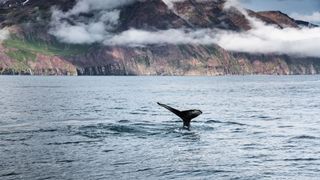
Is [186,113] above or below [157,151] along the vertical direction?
above

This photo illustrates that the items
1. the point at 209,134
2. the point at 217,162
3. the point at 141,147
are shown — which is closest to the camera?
the point at 217,162

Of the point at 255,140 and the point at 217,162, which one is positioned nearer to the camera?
the point at 217,162

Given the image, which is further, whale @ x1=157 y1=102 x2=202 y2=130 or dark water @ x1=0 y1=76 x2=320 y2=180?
whale @ x1=157 y1=102 x2=202 y2=130

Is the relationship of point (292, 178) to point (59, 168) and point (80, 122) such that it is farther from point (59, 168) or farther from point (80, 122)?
point (80, 122)

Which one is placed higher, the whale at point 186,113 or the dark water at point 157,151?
the whale at point 186,113

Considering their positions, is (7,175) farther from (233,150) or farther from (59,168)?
(233,150)

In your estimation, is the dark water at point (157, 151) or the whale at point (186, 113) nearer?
the dark water at point (157, 151)

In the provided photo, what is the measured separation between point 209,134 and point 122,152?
499 inches

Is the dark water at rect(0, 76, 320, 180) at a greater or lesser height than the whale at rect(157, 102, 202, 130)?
lesser

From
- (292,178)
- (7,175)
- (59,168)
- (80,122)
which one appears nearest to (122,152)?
(59,168)

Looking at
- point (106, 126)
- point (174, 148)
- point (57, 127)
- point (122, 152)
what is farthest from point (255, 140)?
point (57, 127)

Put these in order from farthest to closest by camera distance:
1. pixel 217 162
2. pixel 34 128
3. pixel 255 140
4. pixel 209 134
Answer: pixel 34 128
pixel 209 134
pixel 255 140
pixel 217 162

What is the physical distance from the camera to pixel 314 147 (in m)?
36.1

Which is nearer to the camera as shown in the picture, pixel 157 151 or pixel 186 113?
pixel 157 151
